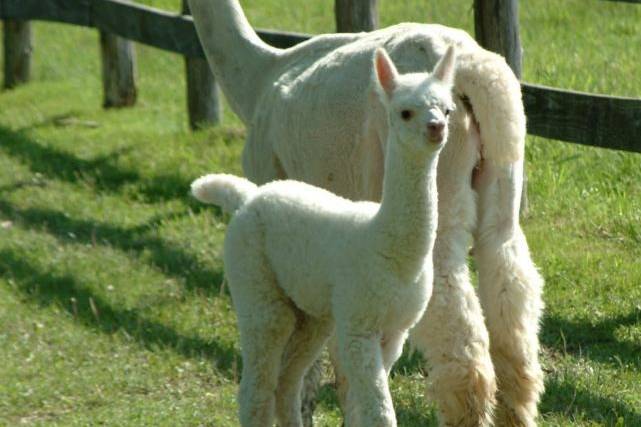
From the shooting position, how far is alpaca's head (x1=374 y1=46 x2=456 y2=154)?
4105 mm

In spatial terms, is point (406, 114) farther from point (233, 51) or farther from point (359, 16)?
point (359, 16)

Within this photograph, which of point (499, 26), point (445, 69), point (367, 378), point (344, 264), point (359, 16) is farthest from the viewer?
point (359, 16)

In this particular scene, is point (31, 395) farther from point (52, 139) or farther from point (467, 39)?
point (52, 139)

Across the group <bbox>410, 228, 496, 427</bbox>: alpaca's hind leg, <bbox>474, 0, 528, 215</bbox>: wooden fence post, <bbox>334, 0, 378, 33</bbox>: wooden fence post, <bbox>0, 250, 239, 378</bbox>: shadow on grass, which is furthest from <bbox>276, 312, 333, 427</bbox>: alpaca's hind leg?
<bbox>334, 0, 378, 33</bbox>: wooden fence post

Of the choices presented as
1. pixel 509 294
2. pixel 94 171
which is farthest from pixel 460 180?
pixel 94 171

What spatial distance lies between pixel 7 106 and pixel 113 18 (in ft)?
7.99

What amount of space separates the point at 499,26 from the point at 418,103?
3942 mm

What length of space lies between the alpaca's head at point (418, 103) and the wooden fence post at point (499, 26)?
12.0ft

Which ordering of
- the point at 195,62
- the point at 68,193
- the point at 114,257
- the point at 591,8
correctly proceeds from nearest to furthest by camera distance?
1. the point at 114,257
2. the point at 68,193
3. the point at 195,62
4. the point at 591,8

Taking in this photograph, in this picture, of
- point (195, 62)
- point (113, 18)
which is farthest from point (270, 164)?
point (113, 18)

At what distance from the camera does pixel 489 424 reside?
17.2 ft

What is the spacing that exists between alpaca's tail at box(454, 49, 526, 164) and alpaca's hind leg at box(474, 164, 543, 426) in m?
0.15

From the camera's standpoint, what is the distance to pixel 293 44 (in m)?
9.55

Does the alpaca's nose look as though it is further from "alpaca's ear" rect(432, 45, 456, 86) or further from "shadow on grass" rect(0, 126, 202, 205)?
"shadow on grass" rect(0, 126, 202, 205)
